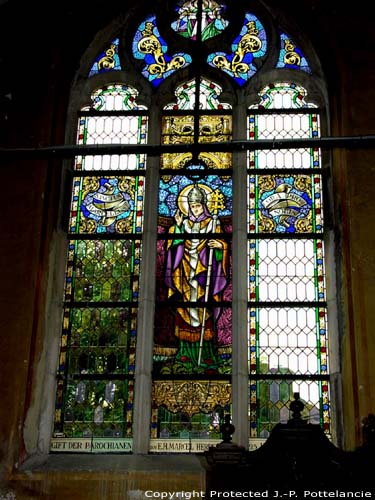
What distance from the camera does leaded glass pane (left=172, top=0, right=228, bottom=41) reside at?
29.2 ft

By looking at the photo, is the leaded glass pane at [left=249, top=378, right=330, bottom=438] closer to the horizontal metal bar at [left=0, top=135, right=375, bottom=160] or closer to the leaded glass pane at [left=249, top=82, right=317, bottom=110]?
the horizontal metal bar at [left=0, top=135, right=375, bottom=160]

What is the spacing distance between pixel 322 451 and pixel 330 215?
2.46 metres

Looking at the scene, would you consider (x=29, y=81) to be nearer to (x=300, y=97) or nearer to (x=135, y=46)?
(x=135, y=46)

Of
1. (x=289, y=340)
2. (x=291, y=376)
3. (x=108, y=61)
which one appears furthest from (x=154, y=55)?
(x=291, y=376)

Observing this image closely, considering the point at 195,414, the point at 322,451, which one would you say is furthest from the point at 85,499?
the point at 322,451

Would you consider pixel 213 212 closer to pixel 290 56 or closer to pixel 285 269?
pixel 285 269

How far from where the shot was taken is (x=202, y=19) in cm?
891

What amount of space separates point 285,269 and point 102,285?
155 centimetres

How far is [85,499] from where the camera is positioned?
255 inches

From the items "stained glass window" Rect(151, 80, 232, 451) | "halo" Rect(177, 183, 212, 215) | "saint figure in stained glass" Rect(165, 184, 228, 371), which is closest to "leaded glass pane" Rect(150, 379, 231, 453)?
"stained glass window" Rect(151, 80, 232, 451)

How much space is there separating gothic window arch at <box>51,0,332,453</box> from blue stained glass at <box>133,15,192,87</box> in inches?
0.7

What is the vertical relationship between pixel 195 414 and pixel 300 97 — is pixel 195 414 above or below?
below

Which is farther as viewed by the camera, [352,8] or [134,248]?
[352,8]

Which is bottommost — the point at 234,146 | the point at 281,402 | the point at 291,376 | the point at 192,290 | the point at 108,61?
the point at 281,402
